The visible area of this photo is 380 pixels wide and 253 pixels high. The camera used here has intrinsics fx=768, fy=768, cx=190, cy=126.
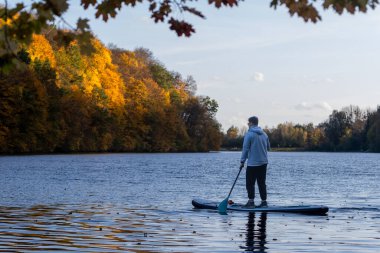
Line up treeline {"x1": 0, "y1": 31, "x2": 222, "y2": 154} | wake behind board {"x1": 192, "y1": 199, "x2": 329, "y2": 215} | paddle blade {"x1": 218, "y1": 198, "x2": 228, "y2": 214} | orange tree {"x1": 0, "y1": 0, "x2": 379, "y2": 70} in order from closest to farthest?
orange tree {"x1": 0, "y1": 0, "x2": 379, "y2": 70}
wake behind board {"x1": 192, "y1": 199, "x2": 329, "y2": 215}
paddle blade {"x1": 218, "y1": 198, "x2": 228, "y2": 214}
treeline {"x1": 0, "y1": 31, "x2": 222, "y2": 154}

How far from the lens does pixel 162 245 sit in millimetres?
12391

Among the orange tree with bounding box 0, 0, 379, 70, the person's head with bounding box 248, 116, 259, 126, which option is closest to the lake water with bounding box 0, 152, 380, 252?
the person's head with bounding box 248, 116, 259, 126

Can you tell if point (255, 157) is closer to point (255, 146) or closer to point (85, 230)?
point (255, 146)

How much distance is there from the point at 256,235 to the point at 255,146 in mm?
5264

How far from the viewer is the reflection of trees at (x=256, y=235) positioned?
12.3 m

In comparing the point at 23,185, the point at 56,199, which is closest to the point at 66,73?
the point at 23,185

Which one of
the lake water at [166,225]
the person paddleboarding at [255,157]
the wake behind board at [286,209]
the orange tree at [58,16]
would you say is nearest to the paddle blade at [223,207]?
the lake water at [166,225]

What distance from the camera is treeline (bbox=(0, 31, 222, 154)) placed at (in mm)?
82500

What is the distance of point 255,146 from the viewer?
1905 centimetres

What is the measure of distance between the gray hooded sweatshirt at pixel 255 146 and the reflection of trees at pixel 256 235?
1585 mm

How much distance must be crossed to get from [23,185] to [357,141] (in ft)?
499

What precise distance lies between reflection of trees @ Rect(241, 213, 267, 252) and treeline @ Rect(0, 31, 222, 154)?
57.1 metres

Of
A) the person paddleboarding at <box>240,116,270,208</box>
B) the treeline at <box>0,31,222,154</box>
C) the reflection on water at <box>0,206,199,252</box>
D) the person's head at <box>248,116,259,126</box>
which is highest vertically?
the treeline at <box>0,31,222,154</box>

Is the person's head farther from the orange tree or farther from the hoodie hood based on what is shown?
the orange tree
